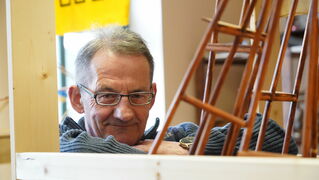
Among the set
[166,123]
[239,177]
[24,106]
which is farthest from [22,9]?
[239,177]

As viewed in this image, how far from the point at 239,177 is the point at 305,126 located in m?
0.13

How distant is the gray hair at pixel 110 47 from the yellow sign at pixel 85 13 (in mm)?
1267

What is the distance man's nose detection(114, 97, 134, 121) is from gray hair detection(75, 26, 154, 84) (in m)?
0.13

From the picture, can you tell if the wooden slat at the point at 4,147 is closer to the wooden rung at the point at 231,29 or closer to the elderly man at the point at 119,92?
the elderly man at the point at 119,92

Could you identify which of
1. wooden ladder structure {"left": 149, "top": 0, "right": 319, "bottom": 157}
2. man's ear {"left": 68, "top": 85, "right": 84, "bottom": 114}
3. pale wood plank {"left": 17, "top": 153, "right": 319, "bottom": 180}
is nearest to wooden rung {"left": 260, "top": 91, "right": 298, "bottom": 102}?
wooden ladder structure {"left": 149, "top": 0, "right": 319, "bottom": 157}

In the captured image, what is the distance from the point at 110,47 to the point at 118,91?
0.14 meters

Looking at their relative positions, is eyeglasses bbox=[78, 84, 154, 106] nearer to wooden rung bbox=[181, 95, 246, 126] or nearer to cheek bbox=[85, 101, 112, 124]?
cheek bbox=[85, 101, 112, 124]

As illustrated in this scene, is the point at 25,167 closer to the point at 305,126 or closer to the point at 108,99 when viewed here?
the point at 108,99

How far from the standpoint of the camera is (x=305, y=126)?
0.68m

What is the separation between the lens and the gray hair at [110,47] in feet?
4.38

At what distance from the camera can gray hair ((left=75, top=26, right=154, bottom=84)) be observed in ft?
4.38

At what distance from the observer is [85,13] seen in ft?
9.01

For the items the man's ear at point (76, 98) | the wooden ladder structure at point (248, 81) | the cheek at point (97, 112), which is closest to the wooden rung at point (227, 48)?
the wooden ladder structure at point (248, 81)

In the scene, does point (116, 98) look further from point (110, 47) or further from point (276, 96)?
point (276, 96)
